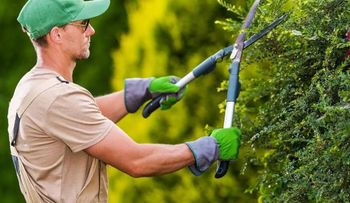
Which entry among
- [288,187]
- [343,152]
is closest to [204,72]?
[288,187]

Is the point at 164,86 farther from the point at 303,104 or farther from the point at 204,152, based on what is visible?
the point at 303,104

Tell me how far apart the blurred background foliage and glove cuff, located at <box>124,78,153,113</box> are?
0.37 m

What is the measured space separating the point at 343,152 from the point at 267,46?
2.46 feet

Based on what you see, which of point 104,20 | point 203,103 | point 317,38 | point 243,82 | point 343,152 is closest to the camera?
point 343,152

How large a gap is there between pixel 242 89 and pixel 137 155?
707mm

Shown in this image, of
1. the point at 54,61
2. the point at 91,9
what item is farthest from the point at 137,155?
the point at 91,9

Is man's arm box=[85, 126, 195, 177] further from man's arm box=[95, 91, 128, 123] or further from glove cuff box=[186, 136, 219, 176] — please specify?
man's arm box=[95, 91, 128, 123]

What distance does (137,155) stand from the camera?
181 inches

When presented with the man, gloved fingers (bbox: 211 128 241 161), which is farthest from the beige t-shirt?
gloved fingers (bbox: 211 128 241 161)

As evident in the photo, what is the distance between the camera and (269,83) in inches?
184

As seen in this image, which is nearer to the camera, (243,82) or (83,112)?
(83,112)

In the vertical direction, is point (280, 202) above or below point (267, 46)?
Answer: below

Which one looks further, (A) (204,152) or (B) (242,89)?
(B) (242,89)

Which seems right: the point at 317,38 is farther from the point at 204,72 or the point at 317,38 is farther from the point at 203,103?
the point at 203,103
